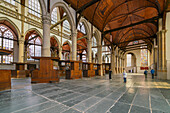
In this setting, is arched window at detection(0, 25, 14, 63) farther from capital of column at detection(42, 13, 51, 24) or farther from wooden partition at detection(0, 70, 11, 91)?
wooden partition at detection(0, 70, 11, 91)

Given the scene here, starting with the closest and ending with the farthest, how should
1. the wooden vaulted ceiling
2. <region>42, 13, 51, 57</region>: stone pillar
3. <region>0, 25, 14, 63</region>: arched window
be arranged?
<region>42, 13, 51, 57</region>: stone pillar, the wooden vaulted ceiling, <region>0, 25, 14, 63</region>: arched window

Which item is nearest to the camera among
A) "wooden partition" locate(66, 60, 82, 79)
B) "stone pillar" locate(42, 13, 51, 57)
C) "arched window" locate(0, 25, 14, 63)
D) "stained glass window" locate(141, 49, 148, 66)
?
"stone pillar" locate(42, 13, 51, 57)

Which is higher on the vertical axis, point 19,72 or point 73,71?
point 73,71

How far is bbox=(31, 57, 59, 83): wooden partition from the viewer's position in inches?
290

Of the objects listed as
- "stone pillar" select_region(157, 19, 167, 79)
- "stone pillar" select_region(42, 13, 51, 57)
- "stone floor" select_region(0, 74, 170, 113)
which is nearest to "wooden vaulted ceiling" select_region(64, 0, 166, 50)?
"stone pillar" select_region(157, 19, 167, 79)

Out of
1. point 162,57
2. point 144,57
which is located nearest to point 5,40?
point 162,57

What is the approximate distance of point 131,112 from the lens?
8.18 ft

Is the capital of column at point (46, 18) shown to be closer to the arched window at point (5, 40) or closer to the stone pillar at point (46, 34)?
the stone pillar at point (46, 34)

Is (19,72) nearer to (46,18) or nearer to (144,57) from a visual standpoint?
(46,18)

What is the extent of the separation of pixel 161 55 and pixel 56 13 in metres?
21.3

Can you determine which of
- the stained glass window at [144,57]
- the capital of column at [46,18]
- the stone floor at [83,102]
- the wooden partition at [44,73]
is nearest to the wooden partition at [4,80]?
the stone floor at [83,102]

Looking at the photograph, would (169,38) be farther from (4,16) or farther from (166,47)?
(4,16)

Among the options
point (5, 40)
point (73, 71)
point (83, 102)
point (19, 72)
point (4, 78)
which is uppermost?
point (5, 40)

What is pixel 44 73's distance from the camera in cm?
752
